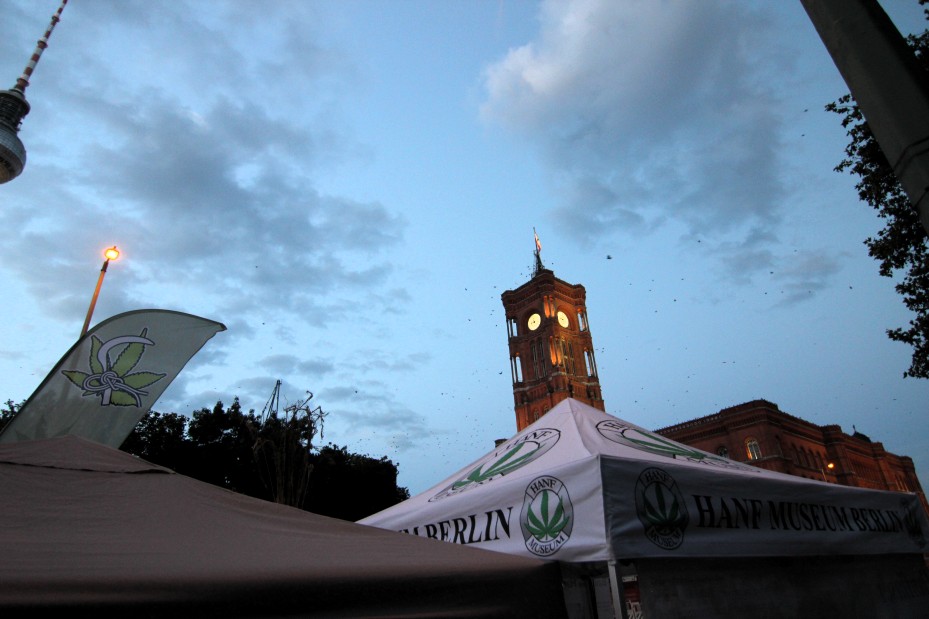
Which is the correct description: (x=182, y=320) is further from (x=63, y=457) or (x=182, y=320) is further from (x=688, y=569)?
(x=688, y=569)

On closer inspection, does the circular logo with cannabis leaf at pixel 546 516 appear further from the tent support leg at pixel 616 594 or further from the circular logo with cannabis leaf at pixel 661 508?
the circular logo with cannabis leaf at pixel 661 508

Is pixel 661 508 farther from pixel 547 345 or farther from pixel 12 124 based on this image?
pixel 547 345

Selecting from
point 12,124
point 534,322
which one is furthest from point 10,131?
point 534,322

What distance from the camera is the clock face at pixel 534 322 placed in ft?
208

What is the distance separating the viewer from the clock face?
63.3 m

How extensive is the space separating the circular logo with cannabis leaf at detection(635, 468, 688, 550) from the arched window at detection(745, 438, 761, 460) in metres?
50.8

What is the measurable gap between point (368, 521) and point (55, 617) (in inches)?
161

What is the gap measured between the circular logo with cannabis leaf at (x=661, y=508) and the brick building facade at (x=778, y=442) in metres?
47.5

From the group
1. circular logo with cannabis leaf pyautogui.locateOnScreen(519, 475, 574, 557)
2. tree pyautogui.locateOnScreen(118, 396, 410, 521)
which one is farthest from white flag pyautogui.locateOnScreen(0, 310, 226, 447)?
tree pyautogui.locateOnScreen(118, 396, 410, 521)

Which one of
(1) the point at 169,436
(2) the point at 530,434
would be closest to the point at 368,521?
(2) the point at 530,434

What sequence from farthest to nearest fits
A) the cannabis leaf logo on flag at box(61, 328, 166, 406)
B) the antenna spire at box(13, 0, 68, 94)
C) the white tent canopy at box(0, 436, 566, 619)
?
the antenna spire at box(13, 0, 68, 94), the cannabis leaf logo on flag at box(61, 328, 166, 406), the white tent canopy at box(0, 436, 566, 619)

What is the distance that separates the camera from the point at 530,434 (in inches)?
207

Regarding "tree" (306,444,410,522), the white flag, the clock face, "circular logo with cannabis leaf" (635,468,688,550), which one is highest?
the clock face

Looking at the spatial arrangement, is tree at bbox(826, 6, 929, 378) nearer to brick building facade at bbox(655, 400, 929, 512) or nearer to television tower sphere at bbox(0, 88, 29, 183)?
television tower sphere at bbox(0, 88, 29, 183)
